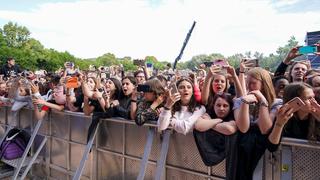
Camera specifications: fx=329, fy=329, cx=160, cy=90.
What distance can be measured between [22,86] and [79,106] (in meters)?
2.10

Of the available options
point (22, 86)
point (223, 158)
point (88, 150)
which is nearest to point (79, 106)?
point (88, 150)

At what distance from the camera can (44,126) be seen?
6773 millimetres

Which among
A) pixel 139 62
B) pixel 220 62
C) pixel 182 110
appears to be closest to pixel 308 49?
pixel 220 62

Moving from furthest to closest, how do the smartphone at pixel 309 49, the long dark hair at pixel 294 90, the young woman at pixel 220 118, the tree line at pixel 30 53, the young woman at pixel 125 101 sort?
the tree line at pixel 30 53, the young woman at pixel 125 101, the smartphone at pixel 309 49, the young woman at pixel 220 118, the long dark hair at pixel 294 90

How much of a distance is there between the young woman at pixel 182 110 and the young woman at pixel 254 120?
0.65 m

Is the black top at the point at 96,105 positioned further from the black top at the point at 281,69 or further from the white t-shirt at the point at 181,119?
the black top at the point at 281,69

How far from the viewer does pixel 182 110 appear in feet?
13.5

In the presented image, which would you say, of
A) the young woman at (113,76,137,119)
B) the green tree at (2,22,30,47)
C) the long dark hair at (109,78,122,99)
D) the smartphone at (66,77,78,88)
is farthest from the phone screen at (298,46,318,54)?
the green tree at (2,22,30,47)

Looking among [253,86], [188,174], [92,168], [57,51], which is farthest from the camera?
[57,51]

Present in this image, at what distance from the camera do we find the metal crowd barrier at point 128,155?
10.3 ft

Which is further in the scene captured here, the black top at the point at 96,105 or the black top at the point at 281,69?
the black top at the point at 96,105

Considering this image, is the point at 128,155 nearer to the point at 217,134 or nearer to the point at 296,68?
the point at 217,134

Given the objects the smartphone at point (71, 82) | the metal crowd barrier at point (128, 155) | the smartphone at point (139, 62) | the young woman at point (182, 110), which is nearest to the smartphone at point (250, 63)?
the young woman at point (182, 110)

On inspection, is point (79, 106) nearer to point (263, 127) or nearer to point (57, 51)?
point (263, 127)
